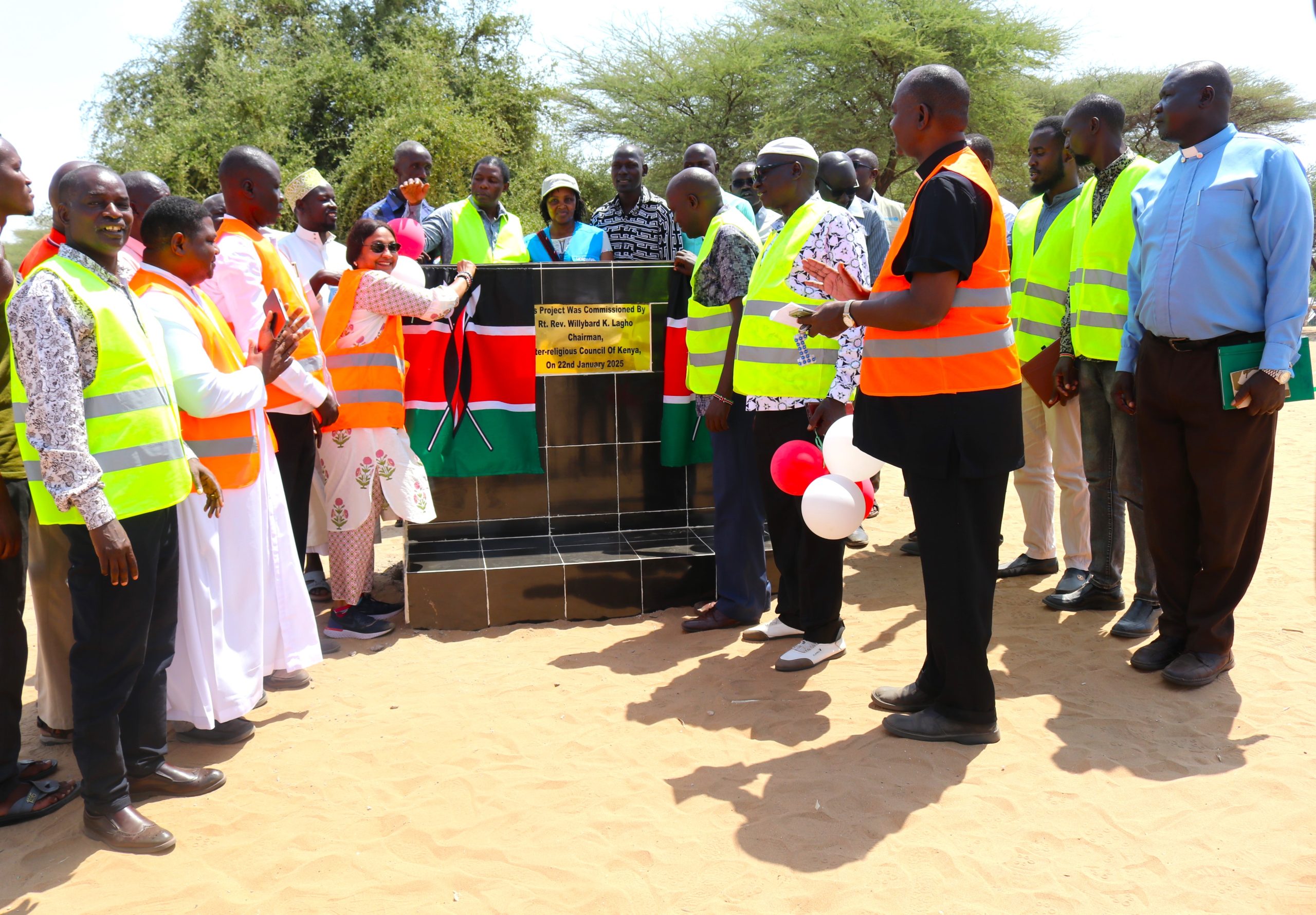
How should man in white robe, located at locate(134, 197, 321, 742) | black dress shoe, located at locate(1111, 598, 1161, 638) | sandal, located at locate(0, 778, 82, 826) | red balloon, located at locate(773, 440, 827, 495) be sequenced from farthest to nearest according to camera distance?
1. black dress shoe, located at locate(1111, 598, 1161, 638)
2. red balloon, located at locate(773, 440, 827, 495)
3. man in white robe, located at locate(134, 197, 321, 742)
4. sandal, located at locate(0, 778, 82, 826)

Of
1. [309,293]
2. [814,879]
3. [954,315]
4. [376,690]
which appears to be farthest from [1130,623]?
[309,293]

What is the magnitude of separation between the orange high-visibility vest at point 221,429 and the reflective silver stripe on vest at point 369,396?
4.22 feet

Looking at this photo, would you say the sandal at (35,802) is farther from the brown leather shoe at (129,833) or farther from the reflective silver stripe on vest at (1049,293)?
the reflective silver stripe on vest at (1049,293)

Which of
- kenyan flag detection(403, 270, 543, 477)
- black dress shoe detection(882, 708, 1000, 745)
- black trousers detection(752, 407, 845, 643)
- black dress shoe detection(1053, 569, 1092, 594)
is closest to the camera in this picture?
black dress shoe detection(882, 708, 1000, 745)

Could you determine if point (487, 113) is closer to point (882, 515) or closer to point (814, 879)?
point (882, 515)

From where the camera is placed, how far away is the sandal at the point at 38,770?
3803mm

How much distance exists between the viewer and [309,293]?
18.5ft

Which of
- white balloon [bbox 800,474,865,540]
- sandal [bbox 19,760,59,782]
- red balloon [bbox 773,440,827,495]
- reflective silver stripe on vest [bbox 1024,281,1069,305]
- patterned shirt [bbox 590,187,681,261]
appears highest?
patterned shirt [bbox 590,187,681,261]

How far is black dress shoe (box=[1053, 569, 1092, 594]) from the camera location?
5672mm

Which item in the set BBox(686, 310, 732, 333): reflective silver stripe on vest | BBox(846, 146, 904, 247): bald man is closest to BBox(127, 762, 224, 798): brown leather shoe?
BBox(686, 310, 732, 333): reflective silver stripe on vest

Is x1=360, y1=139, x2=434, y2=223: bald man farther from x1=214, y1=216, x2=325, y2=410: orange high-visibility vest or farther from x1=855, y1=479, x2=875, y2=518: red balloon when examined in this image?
x1=855, y1=479, x2=875, y2=518: red balloon

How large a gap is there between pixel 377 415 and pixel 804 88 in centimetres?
1836

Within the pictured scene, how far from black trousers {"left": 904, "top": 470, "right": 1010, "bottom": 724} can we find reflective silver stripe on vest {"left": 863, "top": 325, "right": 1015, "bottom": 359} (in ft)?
1.48

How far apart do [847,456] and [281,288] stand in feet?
9.29
